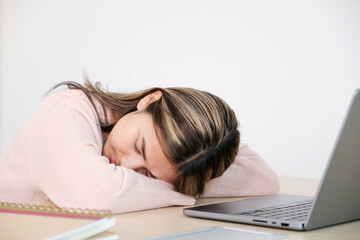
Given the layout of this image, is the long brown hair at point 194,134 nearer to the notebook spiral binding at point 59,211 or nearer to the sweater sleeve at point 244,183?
the sweater sleeve at point 244,183

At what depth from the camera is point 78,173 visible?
0.97 metres

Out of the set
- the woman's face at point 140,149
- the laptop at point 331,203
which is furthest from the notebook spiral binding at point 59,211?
the woman's face at point 140,149

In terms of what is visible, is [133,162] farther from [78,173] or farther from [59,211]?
[59,211]

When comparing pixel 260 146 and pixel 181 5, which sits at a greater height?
pixel 181 5

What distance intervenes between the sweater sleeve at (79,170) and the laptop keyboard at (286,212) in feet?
0.66

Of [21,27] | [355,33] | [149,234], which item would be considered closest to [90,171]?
[149,234]

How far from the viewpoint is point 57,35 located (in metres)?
3.66

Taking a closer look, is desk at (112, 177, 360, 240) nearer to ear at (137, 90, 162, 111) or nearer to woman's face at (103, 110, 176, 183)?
woman's face at (103, 110, 176, 183)

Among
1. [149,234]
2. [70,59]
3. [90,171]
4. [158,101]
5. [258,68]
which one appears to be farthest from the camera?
[70,59]

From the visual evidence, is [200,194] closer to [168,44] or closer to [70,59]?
[168,44]

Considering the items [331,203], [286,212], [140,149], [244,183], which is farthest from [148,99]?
[331,203]

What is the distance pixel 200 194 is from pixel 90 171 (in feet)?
1.09

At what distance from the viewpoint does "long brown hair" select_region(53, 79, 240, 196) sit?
1.09 metres

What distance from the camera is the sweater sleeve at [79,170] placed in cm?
95
